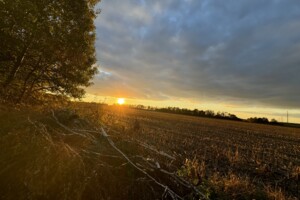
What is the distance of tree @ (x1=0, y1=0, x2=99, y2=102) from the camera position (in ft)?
43.2

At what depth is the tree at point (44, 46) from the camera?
1316 cm

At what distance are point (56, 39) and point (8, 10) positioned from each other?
8.25 feet

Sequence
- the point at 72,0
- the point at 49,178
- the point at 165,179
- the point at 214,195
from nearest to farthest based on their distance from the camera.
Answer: the point at 49,178, the point at 165,179, the point at 214,195, the point at 72,0

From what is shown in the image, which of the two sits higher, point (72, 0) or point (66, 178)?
point (72, 0)

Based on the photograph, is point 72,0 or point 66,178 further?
point 72,0

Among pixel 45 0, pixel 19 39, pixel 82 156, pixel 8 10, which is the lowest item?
pixel 82 156

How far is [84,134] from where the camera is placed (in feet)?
23.7

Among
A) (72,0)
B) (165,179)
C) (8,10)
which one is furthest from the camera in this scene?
(72,0)

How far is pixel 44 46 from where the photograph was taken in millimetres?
14117

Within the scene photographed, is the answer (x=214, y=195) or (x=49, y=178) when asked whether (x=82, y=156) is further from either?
(x=214, y=195)

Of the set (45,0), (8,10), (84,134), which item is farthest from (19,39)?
(84,134)

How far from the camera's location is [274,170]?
36.0ft

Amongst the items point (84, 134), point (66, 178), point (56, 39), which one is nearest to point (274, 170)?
point (84, 134)

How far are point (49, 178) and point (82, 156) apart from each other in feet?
3.06
